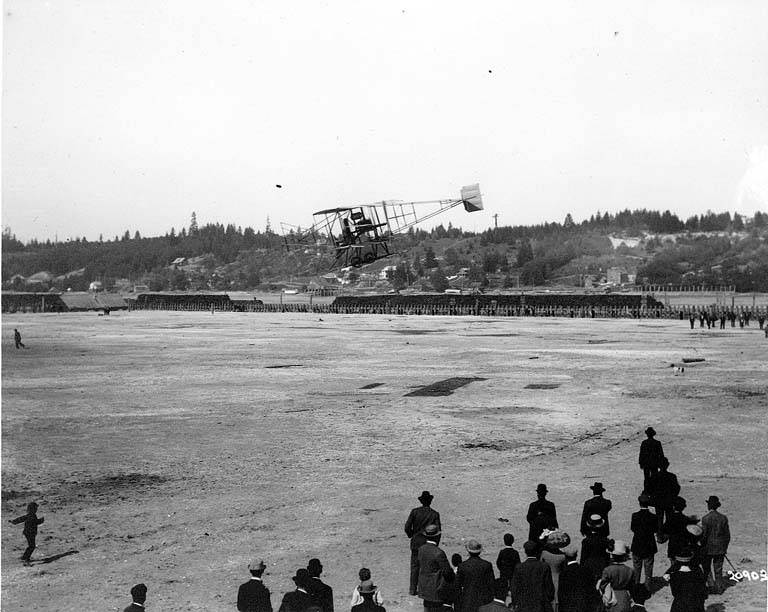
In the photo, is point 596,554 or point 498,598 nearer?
point 498,598

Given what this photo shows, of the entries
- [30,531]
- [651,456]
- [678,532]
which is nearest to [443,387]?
[651,456]

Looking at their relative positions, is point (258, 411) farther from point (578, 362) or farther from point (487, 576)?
point (578, 362)

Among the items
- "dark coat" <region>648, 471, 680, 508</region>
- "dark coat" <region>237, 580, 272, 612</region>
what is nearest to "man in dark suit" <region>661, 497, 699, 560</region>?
"dark coat" <region>648, 471, 680, 508</region>

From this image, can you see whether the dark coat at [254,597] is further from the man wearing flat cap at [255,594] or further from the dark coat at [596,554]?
the dark coat at [596,554]

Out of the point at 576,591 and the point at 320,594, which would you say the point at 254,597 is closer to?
the point at 320,594

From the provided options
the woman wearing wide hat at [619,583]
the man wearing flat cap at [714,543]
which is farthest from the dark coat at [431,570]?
the man wearing flat cap at [714,543]

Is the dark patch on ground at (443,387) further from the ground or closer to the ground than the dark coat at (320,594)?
closer to the ground

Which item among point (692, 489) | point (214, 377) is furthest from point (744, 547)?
point (214, 377)
